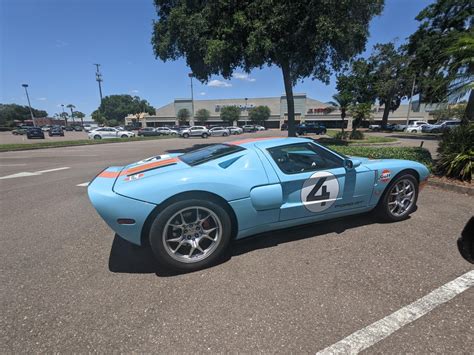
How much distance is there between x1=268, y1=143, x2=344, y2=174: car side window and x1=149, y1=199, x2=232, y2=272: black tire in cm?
95

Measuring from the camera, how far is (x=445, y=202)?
4.41 m

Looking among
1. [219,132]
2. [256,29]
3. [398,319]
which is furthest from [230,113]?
[398,319]

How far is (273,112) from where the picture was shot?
227ft

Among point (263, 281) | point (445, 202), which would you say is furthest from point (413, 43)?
point (263, 281)

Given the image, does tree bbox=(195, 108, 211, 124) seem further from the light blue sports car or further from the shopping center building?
the light blue sports car

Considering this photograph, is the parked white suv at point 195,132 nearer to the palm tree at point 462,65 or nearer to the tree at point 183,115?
the palm tree at point 462,65

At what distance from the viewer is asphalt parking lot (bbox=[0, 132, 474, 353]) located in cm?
170

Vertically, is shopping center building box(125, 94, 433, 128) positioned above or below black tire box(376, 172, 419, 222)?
above

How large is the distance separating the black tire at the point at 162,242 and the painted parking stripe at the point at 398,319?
1.29 meters

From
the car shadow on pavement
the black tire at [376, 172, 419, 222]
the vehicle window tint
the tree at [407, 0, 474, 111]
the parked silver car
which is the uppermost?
the tree at [407, 0, 474, 111]

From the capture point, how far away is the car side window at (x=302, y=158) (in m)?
2.94

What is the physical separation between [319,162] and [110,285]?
275cm

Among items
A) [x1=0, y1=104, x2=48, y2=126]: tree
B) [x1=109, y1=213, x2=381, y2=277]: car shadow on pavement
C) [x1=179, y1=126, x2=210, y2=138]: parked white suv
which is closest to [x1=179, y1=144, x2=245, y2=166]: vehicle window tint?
[x1=109, y1=213, x2=381, y2=277]: car shadow on pavement

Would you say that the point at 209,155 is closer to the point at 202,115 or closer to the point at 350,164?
the point at 350,164
